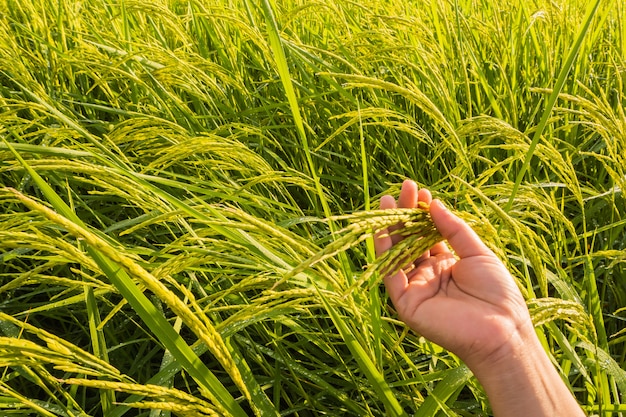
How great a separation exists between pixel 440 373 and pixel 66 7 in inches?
82.9

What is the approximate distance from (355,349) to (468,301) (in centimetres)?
22

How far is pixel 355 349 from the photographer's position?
917 millimetres

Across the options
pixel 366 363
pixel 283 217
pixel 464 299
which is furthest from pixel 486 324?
pixel 283 217

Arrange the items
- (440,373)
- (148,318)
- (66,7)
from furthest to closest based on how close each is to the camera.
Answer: (66,7), (440,373), (148,318)

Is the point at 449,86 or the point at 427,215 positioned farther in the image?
the point at 449,86

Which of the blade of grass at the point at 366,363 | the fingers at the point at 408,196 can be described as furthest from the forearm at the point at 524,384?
the fingers at the point at 408,196

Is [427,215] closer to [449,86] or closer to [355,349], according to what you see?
[355,349]

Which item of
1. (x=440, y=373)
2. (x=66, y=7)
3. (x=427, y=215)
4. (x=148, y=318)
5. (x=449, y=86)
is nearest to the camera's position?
(x=148, y=318)

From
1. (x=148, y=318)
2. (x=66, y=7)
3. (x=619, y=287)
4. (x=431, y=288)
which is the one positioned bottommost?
(x=619, y=287)

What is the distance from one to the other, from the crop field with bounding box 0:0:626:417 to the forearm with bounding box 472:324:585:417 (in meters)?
0.07

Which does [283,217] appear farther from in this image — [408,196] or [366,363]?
[366,363]

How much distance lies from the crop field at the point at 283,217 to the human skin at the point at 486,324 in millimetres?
45

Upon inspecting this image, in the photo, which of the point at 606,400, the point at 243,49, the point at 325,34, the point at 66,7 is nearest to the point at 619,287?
the point at 606,400

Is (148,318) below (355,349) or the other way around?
the other way around
